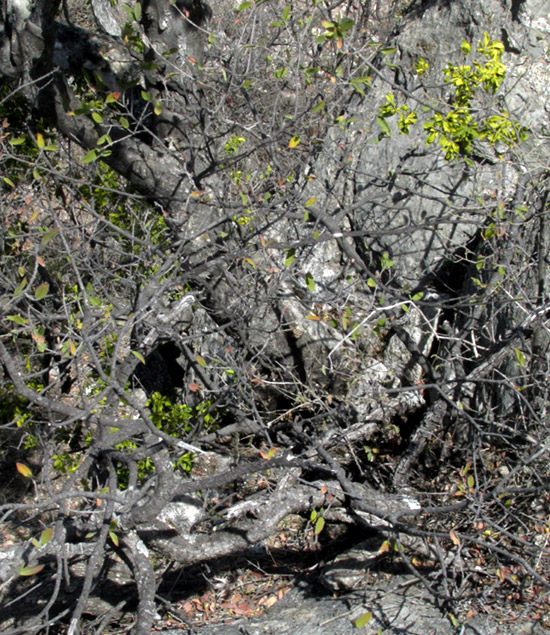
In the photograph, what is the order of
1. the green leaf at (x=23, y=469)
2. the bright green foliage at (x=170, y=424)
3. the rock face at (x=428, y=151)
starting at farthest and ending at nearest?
1. the rock face at (x=428, y=151)
2. the bright green foliage at (x=170, y=424)
3. the green leaf at (x=23, y=469)

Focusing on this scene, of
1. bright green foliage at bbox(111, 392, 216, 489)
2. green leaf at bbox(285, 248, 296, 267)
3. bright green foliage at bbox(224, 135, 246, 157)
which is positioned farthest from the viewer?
bright green foliage at bbox(224, 135, 246, 157)

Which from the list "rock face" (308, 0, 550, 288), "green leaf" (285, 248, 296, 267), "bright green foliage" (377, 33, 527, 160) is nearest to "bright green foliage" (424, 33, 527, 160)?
"bright green foliage" (377, 33, 527, 160)

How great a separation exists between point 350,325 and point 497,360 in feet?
2.92

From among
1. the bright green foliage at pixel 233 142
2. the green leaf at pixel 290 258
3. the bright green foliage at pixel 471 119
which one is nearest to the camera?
the green leaf at pixel 290 258

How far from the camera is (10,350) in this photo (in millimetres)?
4234

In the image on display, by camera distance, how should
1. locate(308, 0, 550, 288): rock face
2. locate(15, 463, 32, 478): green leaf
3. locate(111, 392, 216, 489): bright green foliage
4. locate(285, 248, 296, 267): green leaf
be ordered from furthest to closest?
locate(308, 0, 550, 288): rock face < locate(111, 392, 216, 489): bright green foliage < locate(285, 248, 296, 267): green leaf < locate(15, 463, 32, 478): green leaf

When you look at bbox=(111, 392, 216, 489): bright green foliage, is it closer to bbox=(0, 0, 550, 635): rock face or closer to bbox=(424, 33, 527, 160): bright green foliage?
bbox=(0, 0, 550, 635): rock face

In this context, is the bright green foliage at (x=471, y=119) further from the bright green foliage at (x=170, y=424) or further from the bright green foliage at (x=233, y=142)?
the bright green foliage at (x=170, y=424)

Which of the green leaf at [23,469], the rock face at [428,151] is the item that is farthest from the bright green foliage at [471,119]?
the green leaf at [23,469]

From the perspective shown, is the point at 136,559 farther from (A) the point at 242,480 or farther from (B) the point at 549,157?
(B) the point at 549,157

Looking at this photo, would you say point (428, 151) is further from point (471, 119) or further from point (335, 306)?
point (335, 306)

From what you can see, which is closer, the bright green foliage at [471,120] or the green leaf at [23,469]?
the green leaf at [23,469]

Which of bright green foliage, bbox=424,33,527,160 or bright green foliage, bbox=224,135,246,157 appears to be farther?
bright green foliage, bbox=224,135,246,157

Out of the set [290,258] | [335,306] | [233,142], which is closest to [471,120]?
[335,306]
